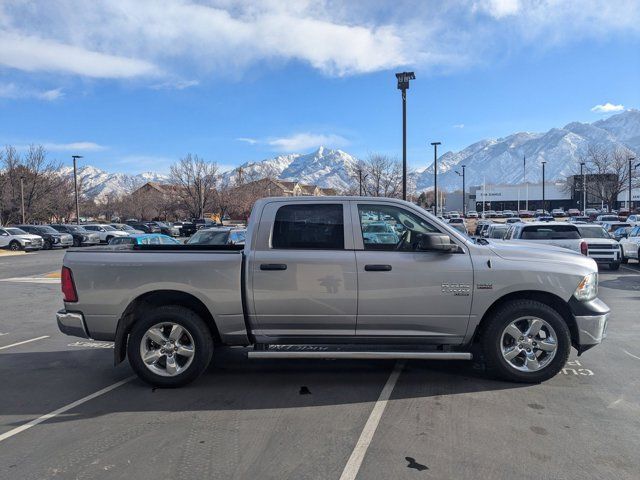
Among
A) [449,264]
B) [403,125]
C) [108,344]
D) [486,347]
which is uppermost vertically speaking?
[403,125]

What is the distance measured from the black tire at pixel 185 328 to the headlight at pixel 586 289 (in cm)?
381

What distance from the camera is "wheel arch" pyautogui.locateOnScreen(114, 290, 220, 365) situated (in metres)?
5.23

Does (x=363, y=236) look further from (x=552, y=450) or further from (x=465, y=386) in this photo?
(x=552, y=450)

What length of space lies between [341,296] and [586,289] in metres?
2.52

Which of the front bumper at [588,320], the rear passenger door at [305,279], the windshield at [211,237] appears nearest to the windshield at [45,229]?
the windshield at [211,237]

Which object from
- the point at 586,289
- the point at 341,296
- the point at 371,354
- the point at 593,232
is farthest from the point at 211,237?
the point at 593,232

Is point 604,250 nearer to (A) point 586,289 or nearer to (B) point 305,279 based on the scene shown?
(A) point 586,289

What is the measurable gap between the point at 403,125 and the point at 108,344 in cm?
1753

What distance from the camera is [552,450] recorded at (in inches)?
149

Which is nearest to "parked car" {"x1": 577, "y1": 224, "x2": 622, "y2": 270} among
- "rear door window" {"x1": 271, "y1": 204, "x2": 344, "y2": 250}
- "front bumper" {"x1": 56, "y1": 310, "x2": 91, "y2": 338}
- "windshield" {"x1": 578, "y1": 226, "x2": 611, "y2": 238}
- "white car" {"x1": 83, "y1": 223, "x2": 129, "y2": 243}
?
"windshield" {"x1": 578, "y1": 226, "x2": 611, "y2": 238}

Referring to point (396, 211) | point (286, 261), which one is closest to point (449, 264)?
point (396, 211)

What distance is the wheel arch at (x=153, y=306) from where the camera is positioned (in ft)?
17.1

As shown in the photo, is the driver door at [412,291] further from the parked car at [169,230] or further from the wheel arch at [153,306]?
the parked car at [169,230]

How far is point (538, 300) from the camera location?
523 cm
